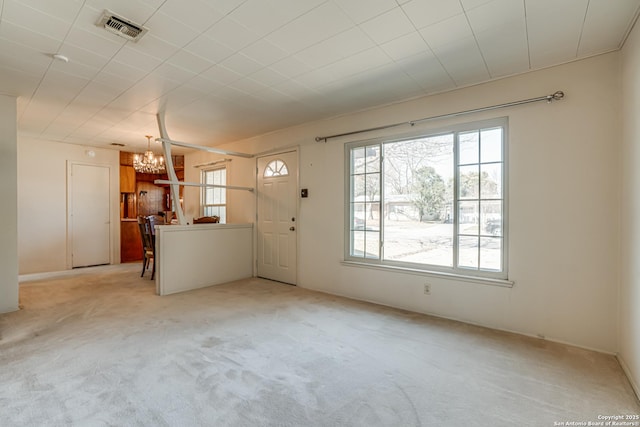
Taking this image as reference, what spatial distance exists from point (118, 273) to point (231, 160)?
120 inches

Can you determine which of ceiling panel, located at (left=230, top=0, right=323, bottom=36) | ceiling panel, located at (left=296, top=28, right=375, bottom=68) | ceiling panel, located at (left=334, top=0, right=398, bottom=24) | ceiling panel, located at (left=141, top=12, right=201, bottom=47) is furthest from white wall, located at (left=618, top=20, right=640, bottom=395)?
ceiling panel, located at (left=141, top=12, right=201, bottom=47)

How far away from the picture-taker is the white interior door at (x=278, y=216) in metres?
4.84

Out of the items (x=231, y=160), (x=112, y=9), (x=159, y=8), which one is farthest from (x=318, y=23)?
(x=231, y=160)

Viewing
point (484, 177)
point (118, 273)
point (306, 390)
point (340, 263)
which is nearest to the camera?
point (306, 390)

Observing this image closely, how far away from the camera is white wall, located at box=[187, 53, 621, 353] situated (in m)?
2.49

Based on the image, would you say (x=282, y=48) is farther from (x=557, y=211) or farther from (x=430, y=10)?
(x=557, y=211)

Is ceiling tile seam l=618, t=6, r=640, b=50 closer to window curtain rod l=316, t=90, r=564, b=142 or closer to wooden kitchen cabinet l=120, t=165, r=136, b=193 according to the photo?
window curtain rod l=316, t=90, r=564, b=142

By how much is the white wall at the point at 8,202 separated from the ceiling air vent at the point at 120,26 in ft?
8.02

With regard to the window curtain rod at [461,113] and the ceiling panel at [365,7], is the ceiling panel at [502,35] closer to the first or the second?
the window curtain rod at [461,113]

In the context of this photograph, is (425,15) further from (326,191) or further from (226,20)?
(326,191)

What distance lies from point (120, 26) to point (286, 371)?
2826mm

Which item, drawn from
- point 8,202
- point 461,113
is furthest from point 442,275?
point 8,202

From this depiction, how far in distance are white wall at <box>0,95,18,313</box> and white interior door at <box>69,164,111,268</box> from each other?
2.83 m

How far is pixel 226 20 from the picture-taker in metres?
2.12
